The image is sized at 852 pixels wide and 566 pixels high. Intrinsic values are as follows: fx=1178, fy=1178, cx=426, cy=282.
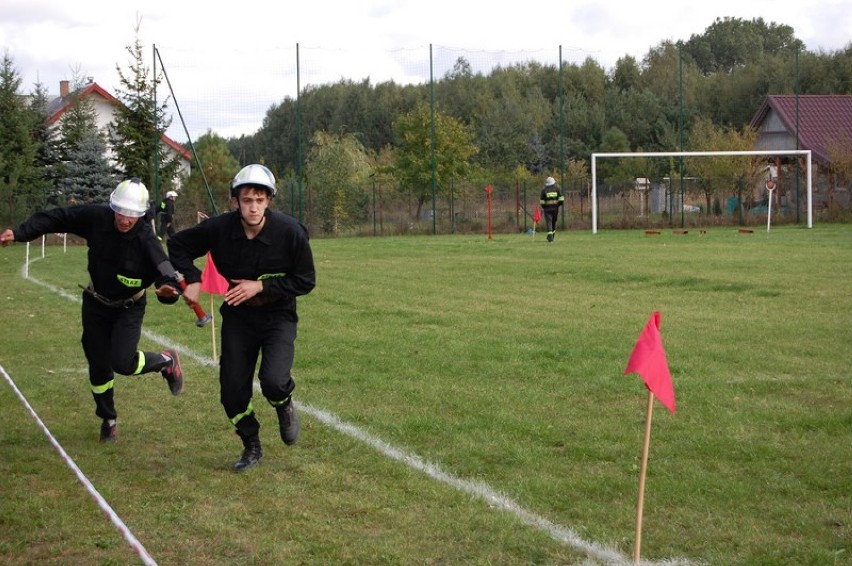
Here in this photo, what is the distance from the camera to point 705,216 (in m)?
42.5

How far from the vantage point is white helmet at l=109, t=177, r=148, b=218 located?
8.09 metres

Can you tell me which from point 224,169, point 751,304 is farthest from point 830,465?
point 224,169

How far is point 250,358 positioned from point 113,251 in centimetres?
157

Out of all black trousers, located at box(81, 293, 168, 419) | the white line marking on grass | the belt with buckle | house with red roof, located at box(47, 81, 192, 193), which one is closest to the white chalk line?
black trousers, located at box(81, 293, 168, 419)

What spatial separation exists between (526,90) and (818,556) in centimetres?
6256

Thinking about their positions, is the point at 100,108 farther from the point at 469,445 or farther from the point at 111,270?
the point at 469,445

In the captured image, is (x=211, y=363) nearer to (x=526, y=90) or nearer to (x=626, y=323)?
(x=626, y=323)

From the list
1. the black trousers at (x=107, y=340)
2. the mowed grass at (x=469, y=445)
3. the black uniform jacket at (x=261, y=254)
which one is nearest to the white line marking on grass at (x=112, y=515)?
the mowed grass at (x=469, y=445)

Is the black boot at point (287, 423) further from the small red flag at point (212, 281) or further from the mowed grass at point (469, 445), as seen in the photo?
the small red flag at point (212, 281)

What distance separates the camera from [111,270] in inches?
325

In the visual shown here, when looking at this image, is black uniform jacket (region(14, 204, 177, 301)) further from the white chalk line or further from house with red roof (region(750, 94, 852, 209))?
house with red roof (region(750, 94, 852, 209))

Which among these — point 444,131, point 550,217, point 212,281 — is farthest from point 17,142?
point 212,281

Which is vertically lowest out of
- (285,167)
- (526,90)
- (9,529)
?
(9,529)

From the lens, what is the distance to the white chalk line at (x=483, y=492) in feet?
17.4
